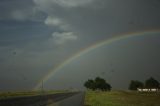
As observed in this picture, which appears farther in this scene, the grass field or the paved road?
the grass field

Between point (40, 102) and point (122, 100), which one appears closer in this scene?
point (40, 102)

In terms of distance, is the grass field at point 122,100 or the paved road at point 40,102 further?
the grass field at point 122,100

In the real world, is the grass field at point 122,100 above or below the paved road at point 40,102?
below

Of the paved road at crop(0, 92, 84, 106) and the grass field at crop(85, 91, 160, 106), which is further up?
the paved road at crop(0, 92, 84, 106)

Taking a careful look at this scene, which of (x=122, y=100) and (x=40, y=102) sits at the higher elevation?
(x=40, y=102)
